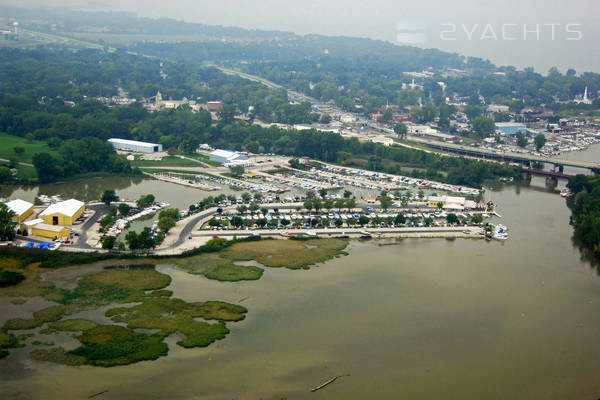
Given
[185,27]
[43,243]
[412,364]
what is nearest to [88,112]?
[43,243]

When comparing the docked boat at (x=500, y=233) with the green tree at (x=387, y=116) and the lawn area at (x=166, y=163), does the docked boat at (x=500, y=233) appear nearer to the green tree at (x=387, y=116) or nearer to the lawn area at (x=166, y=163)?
the lawn area at (x=166, y=163)

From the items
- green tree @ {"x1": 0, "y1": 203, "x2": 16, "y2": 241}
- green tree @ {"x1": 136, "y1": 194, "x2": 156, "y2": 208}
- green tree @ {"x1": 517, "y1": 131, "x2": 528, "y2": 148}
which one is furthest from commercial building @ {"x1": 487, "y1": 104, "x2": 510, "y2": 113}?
green tree @ {"x1": 0, "y1": 203, "x2": 16, "y2": 241}

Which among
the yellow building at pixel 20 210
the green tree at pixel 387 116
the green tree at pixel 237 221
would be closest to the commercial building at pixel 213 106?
the green tree at pixel 387 116

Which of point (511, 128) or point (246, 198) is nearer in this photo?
point (246, 198)

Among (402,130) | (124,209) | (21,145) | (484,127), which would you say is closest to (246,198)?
(124,209)

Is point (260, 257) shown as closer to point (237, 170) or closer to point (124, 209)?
point (124, 209)

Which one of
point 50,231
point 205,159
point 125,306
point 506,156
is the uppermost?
point 506,156

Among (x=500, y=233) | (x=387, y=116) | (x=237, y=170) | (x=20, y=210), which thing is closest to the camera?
(x=20, y=210)

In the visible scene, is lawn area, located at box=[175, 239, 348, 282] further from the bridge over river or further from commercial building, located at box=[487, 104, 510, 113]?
commercial building, located at box=[487, 104, 510, 113]

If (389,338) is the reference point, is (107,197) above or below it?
above
